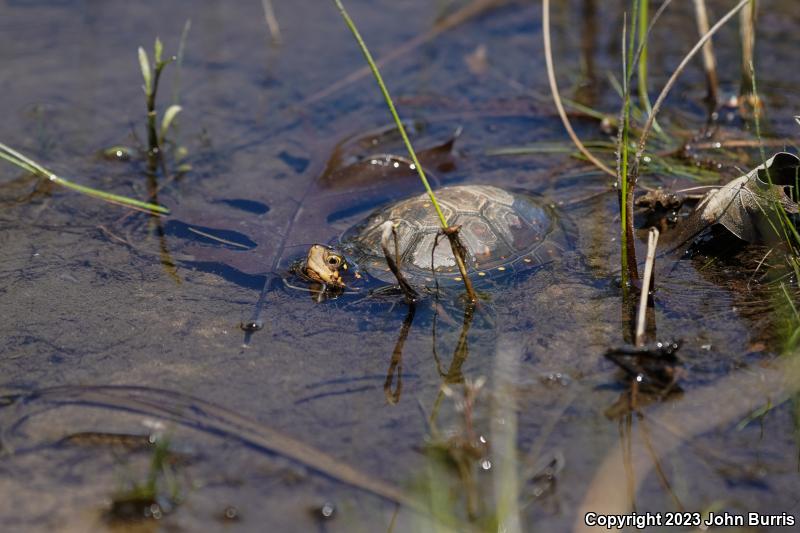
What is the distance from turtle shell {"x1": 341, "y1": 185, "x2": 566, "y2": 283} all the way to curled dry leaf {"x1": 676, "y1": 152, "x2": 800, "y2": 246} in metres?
0.64

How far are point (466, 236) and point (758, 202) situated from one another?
1123 millimetres

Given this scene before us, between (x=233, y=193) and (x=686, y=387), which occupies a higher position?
(x=686, y=387)

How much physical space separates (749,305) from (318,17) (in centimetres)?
384

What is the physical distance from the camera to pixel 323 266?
3.18 metres

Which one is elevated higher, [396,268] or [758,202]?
[758,202]

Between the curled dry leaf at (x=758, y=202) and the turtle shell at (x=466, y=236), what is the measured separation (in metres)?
0.64

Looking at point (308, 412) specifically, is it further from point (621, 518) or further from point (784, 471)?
point (784, 471)

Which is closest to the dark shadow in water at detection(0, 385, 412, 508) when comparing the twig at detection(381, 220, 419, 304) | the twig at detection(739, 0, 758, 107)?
the twig at detection(381, 220, 419, 304)

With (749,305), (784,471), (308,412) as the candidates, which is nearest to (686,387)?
(784,471)

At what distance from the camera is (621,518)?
7.16 ft

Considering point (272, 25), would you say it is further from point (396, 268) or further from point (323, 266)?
point (396, 268)

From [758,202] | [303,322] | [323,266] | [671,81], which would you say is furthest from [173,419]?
[758,202]

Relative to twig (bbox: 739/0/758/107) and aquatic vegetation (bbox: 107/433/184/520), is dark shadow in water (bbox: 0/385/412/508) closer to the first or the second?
aquatic vegetation (bbox: 107/433/184/520)

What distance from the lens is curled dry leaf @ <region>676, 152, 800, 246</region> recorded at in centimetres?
307
